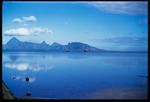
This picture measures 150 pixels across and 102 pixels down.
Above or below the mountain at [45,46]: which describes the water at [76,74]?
below

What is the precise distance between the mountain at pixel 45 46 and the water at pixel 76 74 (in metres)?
0.05

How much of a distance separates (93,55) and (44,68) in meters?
0.50

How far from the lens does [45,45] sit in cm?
320

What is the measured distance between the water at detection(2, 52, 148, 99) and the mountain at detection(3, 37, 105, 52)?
5 centimetres

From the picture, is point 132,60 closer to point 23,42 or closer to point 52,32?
point 52,32

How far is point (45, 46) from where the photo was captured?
3.19 meters

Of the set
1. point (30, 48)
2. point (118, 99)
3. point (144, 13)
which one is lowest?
point (118, 99)

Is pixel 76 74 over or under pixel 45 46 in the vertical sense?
under

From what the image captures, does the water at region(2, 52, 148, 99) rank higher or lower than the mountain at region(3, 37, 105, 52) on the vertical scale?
lower

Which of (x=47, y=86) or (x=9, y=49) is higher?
(x=9, y=49)

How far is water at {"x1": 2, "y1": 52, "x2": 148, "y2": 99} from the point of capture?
3125mm

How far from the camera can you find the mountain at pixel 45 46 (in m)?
3.15

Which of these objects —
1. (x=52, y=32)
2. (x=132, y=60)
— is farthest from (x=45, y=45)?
A: (x=132, y=60)

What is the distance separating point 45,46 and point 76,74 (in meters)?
0.41
